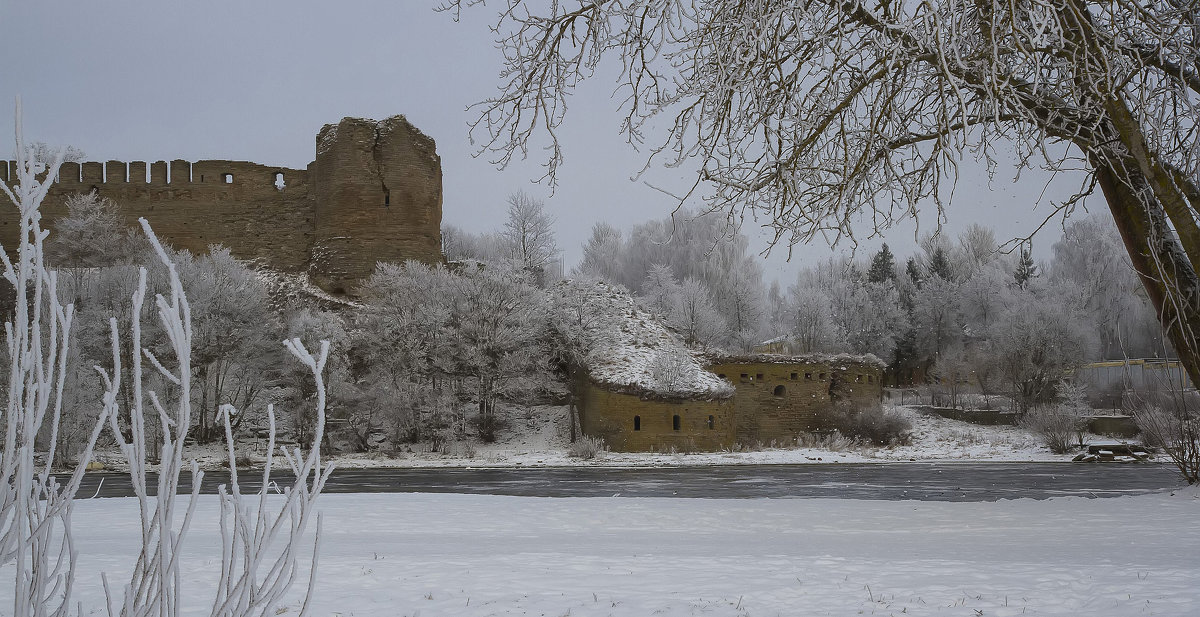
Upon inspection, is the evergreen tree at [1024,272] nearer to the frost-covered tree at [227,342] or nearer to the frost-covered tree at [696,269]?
the frost-covered tree at [696,269]

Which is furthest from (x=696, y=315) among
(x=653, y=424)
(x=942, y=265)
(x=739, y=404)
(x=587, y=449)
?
(x=587, y=449)

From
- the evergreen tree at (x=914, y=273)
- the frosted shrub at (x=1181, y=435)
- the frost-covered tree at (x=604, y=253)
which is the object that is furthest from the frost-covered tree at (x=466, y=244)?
the frosted shrub at (x=1181, y=435)

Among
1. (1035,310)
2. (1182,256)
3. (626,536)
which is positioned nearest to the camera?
(1182,256)

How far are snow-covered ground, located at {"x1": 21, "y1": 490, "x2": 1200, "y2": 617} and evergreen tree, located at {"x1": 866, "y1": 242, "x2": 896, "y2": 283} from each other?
46.2 metres

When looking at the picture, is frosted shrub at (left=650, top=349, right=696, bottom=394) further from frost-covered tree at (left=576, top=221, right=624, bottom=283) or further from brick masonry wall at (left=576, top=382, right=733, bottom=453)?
frost-covered tree at (left=576, top=221, right=624, bottom=283)

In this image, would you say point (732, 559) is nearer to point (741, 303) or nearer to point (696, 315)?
point (696, 315)

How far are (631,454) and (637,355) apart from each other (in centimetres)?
517

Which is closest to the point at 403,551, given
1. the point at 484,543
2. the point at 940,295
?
the point at 484,543

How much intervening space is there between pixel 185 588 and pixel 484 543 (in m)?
3.01

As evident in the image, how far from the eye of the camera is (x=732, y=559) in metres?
7.20

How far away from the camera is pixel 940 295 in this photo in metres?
52.4

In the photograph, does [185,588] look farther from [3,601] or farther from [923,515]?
[923,515]

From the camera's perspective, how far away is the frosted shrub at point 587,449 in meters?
27.3

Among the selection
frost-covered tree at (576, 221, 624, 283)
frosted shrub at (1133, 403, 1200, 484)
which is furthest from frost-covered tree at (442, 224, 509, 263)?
frosted shrub at (1133, 403, 1200, 484)
